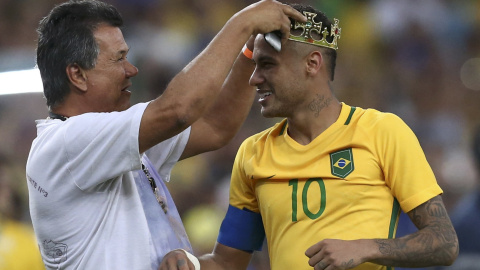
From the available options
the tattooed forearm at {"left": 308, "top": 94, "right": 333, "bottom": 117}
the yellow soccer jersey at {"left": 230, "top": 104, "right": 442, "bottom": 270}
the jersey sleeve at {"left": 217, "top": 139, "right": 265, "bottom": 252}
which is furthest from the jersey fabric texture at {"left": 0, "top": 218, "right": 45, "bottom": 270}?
the tattooed forearm at {"left": 308, "top": 94, "right": 333, "bottom": 117}

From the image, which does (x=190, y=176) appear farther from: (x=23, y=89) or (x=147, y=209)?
(x=147, y=209)

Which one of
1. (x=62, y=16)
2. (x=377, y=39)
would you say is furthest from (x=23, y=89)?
(x=62, y=16)

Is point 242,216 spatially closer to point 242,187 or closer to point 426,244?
point 242,187

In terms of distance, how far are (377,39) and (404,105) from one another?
0.60 m

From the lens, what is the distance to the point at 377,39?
545cm

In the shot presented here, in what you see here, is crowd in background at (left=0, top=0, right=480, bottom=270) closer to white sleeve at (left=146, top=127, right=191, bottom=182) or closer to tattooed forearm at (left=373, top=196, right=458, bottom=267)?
white sleeve at (left=146, top=127, right=191, bottom=182)

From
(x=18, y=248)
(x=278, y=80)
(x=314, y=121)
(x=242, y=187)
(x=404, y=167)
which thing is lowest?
(x=18, y=248)

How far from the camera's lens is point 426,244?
237 cm

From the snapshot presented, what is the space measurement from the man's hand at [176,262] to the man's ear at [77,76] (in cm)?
73

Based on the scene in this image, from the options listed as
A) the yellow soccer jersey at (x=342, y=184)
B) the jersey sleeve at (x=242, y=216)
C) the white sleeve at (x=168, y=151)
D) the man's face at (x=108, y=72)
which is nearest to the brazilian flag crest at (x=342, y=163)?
the yellow soccer jersey at (x=342, y=184)

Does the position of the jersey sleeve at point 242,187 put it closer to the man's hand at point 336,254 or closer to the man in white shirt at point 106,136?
the man in white shirt at point 106,136

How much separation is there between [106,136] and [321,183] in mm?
754

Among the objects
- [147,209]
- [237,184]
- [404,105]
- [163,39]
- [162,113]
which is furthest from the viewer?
[163,39]

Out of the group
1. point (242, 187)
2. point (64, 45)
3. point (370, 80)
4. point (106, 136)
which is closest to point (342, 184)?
point (242, 187)
